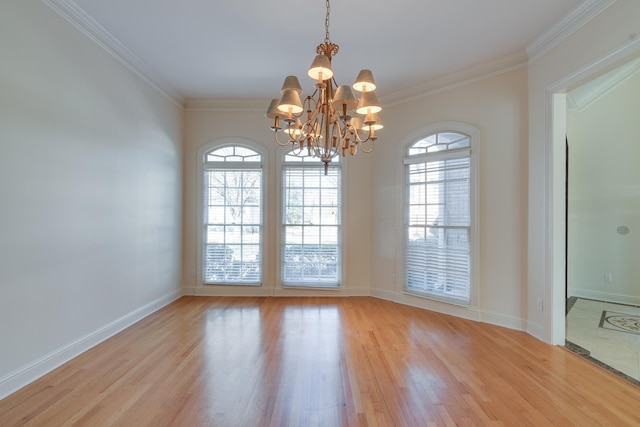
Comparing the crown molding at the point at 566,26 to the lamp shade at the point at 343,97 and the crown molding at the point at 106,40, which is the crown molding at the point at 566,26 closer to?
the lamp shade at the point at 343,97

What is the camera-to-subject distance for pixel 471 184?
3.94 meters

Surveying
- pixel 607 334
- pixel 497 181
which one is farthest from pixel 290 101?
pixel 607 334

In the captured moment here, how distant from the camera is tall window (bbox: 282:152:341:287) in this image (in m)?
5.02

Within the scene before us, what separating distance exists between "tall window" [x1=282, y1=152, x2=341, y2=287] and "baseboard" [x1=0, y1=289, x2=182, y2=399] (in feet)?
6.94

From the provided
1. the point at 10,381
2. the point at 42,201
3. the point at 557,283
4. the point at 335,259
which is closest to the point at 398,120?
the point at 335,259

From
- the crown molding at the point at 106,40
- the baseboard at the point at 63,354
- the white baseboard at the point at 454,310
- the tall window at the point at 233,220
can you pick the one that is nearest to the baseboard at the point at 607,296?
the white baseboard at the point at 454,310

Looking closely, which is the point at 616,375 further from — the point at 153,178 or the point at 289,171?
the point at 153,178

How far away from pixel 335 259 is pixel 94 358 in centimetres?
321

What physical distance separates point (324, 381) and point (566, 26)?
3811mm

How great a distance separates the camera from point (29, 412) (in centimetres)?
206

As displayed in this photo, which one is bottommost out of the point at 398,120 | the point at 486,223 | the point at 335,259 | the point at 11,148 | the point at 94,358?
the point at 94,358

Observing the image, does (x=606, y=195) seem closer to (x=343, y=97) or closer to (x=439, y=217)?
(x=439, y=217)

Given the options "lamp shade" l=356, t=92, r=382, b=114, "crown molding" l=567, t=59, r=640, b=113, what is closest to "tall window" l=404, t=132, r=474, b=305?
"crown molding" l=567, t=59, r=640, b=113

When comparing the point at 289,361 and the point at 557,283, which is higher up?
the point at 557,283
